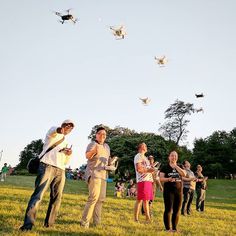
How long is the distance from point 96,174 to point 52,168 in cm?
119

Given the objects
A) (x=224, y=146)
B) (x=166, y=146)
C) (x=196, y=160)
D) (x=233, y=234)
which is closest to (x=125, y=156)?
(x=166, y=146)

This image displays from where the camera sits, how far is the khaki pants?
25.0ft

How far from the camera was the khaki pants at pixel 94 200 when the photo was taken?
7633 millimetres

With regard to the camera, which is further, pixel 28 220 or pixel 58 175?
pixel 58 175

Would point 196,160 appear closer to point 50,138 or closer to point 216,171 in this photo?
point 216,171

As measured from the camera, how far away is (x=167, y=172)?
8469 millimetres

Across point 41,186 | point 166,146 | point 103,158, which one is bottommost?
point 41,186

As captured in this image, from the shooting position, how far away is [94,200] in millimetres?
7723

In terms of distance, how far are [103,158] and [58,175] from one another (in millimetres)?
1198

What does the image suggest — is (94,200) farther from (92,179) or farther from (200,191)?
(200,191)

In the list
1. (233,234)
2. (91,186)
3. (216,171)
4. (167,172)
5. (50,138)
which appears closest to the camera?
(50,138)

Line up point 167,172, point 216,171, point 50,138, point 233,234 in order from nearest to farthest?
point 50,138, point 167,172, point 233,234, point 216,171

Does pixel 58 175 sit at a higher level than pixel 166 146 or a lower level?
lower

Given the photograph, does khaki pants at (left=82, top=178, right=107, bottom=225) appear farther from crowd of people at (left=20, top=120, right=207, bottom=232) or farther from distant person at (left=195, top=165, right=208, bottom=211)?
distant person at (left=195, top=165, right=208, bottom=211)
